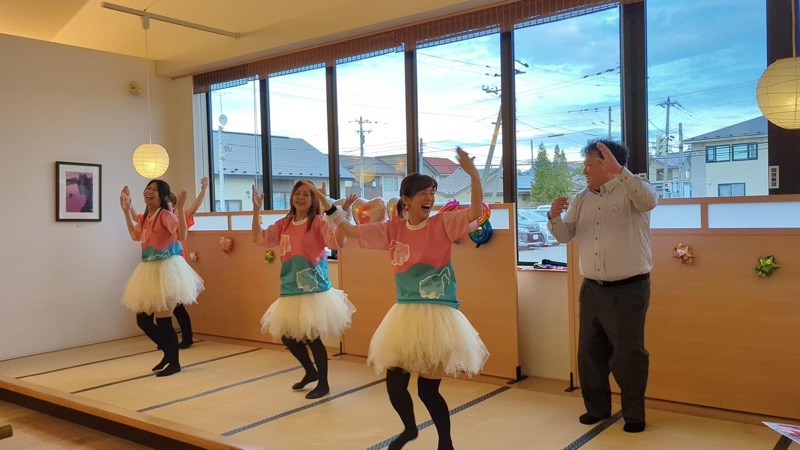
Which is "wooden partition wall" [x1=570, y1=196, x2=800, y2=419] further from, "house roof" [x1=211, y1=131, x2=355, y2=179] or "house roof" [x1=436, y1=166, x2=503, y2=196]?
"house roof" [x1=211, y1=131, x2=355, y2=179]

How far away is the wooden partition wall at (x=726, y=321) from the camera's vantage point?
12.2ft

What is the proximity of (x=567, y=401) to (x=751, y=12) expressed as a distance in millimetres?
2793

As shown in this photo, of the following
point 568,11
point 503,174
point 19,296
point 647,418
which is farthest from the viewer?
point 19,296

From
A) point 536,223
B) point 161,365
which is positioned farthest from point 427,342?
point 161,365

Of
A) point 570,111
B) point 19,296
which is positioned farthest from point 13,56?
A: point 570,111

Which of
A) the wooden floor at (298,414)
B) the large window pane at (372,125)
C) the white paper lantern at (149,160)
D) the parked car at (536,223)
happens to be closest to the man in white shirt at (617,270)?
the wooden floor at (298,414)

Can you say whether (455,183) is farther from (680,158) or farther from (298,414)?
(298,414)

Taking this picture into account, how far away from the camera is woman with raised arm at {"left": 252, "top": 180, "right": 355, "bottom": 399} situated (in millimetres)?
4348

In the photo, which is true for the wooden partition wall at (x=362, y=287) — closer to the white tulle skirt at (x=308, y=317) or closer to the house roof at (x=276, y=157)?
the house roof at (x=276, y=157)

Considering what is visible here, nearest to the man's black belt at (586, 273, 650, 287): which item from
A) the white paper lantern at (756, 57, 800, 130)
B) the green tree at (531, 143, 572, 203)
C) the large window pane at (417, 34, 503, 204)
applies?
the white paper lantern at (756, 57, 800, 130)

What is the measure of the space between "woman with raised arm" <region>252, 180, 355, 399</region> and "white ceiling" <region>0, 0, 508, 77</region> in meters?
2.09

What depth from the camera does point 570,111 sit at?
5.01 meters

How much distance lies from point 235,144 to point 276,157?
27.4 inches

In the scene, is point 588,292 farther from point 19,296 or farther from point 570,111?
point 19,296
